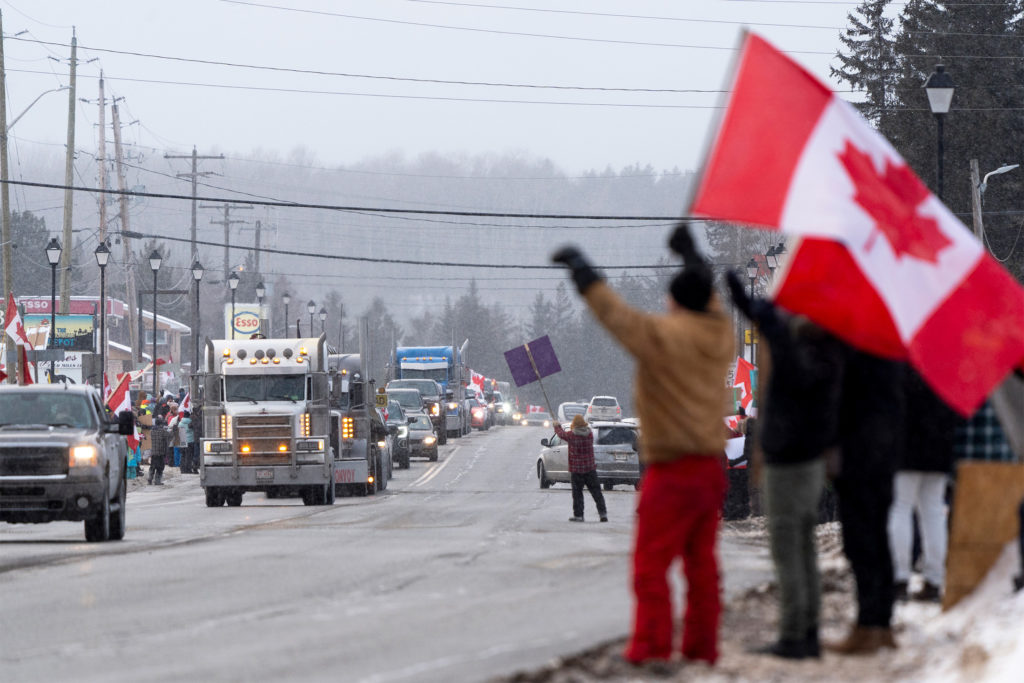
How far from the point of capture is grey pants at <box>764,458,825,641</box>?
837 centimetres

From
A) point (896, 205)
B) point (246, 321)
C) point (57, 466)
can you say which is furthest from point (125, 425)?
point (246, 321)

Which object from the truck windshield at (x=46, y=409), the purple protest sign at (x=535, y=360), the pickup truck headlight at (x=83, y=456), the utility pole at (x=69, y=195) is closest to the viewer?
the pickup truck headlight at (x=83, y=456)

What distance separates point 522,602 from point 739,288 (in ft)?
15.0

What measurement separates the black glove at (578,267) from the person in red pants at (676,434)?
75 millimetres

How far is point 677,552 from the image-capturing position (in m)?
8.02

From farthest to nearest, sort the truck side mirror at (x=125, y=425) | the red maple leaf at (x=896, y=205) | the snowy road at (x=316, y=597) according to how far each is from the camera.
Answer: the truck side mirror at (x=125, y=425) → the red maple leaf at (x=896, y=205) → the snowy road at (x=316, y=597)

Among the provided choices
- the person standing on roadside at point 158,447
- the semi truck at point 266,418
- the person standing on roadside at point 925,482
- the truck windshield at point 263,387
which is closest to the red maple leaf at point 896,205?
the person standing on roadside at point 925,482

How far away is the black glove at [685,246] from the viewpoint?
807 centimetres

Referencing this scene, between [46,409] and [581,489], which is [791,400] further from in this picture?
[581,489]

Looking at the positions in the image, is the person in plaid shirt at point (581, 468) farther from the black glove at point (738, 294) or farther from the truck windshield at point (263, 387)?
the black glove at point (738, 294)

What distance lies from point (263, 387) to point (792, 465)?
2449 cm

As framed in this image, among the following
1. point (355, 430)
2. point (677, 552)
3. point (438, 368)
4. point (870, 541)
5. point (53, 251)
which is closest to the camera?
point (677, 552)

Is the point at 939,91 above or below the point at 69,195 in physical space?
below

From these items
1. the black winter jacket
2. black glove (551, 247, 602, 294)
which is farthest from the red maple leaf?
black glove (551, 247, 602, 294)
